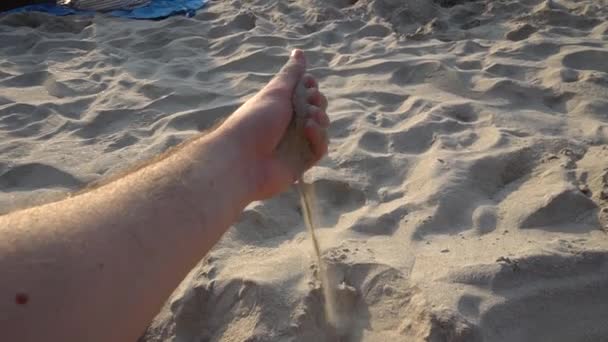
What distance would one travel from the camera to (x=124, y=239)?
3.74 feet

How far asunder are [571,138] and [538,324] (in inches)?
38.5

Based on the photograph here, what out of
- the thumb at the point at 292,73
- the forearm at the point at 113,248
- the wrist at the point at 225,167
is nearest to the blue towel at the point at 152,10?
the thumb at the point at 292,73

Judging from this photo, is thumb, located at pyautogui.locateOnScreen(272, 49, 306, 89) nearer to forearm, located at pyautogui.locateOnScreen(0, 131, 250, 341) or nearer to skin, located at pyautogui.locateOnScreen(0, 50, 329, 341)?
skin, located at pyautogui.locateOnScreen(0, 50, 329, 341)

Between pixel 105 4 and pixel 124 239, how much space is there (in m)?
3.67

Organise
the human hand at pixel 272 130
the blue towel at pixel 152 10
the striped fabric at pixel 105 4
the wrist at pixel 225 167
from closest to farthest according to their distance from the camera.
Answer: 1. the wrist at pixel 225 167
2. the human hand at pixel 272 130
3. the blue towel at pixel 152 10
4. the striped fabric at pixel 105 4

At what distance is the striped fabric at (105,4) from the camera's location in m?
4.33

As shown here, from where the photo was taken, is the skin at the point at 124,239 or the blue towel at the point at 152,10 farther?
the blue towel at the point at 152,10

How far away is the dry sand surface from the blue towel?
0.13 meters

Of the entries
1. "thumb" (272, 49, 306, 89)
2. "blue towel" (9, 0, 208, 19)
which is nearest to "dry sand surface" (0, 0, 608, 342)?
"blue towel" (9, 0, 208, 19)

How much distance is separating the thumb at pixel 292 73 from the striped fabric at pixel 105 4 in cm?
283

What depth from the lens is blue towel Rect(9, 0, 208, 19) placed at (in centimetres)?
416

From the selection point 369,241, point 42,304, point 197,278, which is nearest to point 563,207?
point 369,241

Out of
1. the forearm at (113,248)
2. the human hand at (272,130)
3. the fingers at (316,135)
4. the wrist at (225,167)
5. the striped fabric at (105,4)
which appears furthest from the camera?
the striped fabric at (105,4)

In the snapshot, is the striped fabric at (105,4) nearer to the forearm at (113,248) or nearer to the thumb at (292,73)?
the thumb at (292,73)
